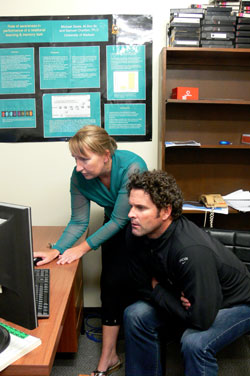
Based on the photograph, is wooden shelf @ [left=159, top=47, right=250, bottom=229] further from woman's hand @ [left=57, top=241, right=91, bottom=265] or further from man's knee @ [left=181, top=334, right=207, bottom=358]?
man's knee @ [left=181, top=334, right=207, bottom=358]

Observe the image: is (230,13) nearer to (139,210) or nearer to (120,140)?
(120,140)

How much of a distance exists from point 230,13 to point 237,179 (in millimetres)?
1097

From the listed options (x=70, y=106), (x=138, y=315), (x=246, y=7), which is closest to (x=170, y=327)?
(x=138, y=315)

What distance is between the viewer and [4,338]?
3.22 ft

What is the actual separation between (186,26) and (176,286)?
154cm

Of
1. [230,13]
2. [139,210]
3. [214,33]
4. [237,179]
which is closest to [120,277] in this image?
[139,210]

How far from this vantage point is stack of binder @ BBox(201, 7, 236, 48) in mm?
2072

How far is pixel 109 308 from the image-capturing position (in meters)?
1.86

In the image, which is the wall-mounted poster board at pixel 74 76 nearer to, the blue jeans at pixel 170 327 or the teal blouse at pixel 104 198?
the teal blouse at pixel 104 198

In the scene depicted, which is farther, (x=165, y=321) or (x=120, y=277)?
(x=120, y=277)

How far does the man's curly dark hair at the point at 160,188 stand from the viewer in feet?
4.81

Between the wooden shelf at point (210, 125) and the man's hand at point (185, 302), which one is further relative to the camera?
the wooden shelf at point (210, 125)

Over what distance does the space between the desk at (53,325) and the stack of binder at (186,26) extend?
1.42 m

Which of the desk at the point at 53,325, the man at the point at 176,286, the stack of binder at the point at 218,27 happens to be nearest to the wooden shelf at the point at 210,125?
the stack of binder at the point at 218,27
